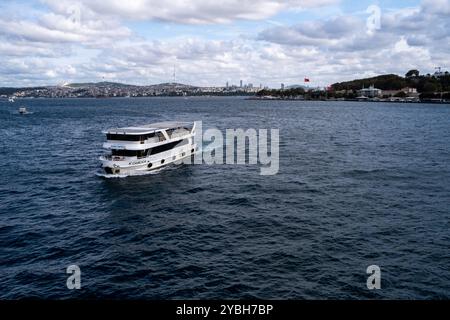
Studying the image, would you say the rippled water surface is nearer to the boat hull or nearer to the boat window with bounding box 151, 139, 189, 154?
the boat hull

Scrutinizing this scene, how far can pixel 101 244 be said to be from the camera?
3481cm

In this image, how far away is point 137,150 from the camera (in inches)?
→ 2340

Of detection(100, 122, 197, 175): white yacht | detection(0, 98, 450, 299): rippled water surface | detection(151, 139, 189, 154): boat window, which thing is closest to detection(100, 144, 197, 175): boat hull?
detection(100, 122, 197, 175): white yacht

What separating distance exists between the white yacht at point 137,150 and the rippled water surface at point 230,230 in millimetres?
2468

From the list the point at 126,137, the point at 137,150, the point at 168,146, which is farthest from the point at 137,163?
the point at 168,146

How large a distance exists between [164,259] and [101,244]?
6.78 m

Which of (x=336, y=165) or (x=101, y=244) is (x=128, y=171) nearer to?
(x=101, y=244)

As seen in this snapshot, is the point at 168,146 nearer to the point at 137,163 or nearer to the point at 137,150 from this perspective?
the point at 137,150

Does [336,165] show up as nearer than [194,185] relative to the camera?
No

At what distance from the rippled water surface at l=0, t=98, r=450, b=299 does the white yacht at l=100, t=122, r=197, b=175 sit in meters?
2.47

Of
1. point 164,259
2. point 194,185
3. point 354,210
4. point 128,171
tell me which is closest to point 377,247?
point 354,210

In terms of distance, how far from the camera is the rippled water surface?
90.6 ft
